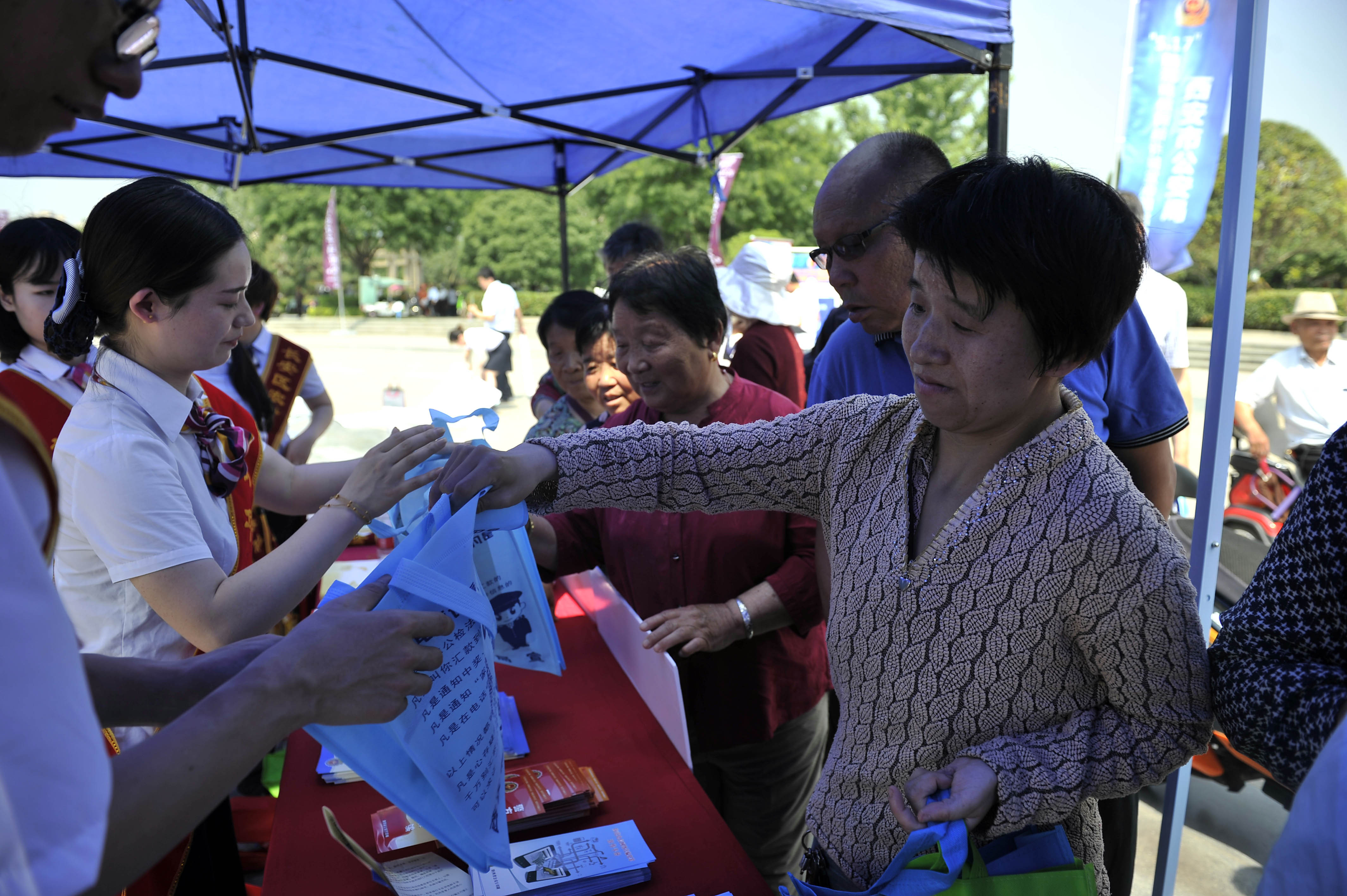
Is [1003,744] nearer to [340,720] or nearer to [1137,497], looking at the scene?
[1137,497]

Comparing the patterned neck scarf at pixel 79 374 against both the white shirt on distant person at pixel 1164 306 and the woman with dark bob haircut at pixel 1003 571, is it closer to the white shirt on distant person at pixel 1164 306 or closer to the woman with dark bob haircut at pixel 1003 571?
the woman with dark bob haircut at pixel 1003 571

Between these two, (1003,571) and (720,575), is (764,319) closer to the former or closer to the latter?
(720,575)

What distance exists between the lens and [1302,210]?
74.3 ft

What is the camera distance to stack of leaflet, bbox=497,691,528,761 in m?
1.75

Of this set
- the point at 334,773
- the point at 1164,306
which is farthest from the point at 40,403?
the point at 1164,306

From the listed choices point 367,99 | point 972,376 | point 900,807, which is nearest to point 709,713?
point 900,807

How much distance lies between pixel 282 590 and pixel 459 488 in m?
0.55

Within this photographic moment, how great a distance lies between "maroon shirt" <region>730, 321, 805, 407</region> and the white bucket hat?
1.44 feet

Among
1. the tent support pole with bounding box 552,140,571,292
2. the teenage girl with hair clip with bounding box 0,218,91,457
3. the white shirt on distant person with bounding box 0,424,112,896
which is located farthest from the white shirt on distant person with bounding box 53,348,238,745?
the tent support pole with bounding box 552,140,571,292

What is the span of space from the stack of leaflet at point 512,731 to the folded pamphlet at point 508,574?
174 mm

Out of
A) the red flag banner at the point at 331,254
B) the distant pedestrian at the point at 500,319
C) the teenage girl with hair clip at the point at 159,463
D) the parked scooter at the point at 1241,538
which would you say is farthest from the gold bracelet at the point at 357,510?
the red flag banner at the point at 331,254

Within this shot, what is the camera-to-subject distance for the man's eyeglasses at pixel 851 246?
1983 mm

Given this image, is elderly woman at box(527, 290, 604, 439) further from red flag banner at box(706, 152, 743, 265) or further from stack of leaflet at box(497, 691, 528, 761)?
red flag banner at box(706, 152, 743, 265)

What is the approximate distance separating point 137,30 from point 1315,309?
21.1 ft
